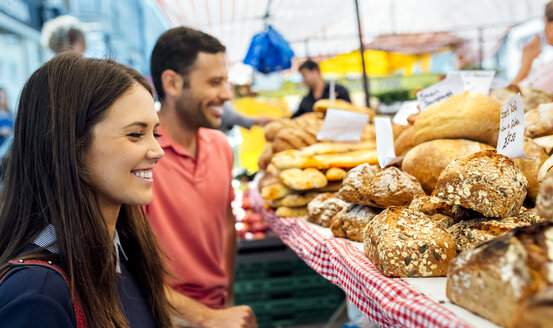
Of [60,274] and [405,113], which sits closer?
[60,274]

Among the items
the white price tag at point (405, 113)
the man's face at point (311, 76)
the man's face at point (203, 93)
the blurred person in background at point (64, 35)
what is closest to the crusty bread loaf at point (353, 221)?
the white price tag at point (405, 113)

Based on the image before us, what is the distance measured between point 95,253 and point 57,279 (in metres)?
0.16

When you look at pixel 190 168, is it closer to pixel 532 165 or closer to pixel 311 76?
pixel 532 165

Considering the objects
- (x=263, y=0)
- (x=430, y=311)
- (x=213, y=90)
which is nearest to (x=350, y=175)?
(x=430, y=311)

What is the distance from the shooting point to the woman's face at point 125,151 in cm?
128

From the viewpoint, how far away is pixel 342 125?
97.9 inches

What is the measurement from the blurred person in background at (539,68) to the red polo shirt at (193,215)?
1704mm

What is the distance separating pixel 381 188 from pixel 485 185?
14.5 inches

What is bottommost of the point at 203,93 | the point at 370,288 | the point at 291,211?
the point at 291,211

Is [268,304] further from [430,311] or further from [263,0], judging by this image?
[263,0]

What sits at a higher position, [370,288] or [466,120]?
[466,120]

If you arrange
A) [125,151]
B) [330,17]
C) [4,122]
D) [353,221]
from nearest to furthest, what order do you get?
1. [125,151]
2. [353,221]
3. [4,122]
4. [330,17]

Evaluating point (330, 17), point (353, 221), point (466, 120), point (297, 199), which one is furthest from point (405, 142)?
point (330, 17)

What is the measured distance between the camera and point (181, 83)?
2.43 metres
